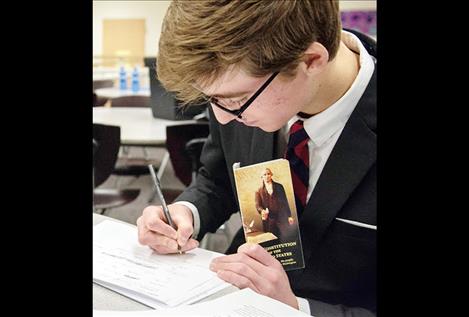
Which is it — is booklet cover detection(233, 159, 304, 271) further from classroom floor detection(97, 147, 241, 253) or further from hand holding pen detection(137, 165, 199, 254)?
classroom floor detection(97, 147, 241, 253)

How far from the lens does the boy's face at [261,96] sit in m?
0.87

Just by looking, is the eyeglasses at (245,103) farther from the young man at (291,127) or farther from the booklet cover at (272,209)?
the booklet cover at (272,209)

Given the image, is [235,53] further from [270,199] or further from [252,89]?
[270,199]

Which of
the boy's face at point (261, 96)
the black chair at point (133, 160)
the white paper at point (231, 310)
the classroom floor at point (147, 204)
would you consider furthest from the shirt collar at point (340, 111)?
the black chair at point (133, 160)

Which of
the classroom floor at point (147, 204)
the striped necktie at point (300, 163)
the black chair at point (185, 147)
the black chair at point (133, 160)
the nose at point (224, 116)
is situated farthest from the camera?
the black chair at point (133, 160)

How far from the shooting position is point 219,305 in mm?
780

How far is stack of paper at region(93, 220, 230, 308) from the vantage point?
0.85 m

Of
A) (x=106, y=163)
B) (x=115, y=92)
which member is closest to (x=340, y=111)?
(x=106, y=163)

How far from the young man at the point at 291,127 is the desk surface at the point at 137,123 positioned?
3.84 feet

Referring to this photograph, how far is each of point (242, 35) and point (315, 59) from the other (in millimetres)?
158

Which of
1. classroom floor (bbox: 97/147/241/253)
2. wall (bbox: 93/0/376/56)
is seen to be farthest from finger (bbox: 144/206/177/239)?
wall (bbox: 93/0/376/56)

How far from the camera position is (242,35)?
0.77m
